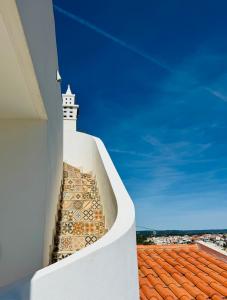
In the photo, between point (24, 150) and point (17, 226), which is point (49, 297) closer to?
point (17, 226)

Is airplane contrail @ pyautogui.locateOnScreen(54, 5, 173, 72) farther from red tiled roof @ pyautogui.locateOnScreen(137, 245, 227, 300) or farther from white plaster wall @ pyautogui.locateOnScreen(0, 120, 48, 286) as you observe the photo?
white plaster wall @ pyautogui.locateOnScreen(0, 120, 48, 286)

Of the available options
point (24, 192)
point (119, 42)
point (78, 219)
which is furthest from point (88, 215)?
point (119, 42)

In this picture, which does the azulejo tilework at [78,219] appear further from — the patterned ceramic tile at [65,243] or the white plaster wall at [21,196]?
the white plaster wall at [21,196]

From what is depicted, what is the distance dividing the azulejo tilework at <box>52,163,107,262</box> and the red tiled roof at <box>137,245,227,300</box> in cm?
99

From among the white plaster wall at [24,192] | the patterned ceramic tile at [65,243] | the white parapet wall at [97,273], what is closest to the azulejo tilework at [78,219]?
the patterned ceramic tile at [65,243]

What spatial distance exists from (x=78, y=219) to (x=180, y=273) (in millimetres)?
1788

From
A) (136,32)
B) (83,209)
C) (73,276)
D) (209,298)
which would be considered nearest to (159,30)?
(136,32)

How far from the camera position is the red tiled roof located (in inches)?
150

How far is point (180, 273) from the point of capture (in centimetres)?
457

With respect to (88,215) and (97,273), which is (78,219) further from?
(97,273)

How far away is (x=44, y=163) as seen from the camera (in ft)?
10.9

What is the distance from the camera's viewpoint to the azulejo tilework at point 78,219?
431 cm

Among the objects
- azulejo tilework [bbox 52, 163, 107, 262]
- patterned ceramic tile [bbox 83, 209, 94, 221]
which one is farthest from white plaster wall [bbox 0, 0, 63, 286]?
patterned ceramic tile [bbox 83, 209, 94, 221]

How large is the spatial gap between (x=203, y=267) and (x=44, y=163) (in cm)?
325
